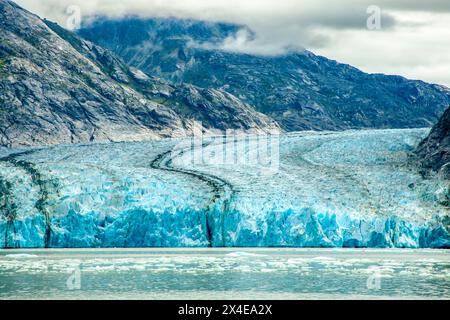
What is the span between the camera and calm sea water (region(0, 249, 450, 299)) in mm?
21922

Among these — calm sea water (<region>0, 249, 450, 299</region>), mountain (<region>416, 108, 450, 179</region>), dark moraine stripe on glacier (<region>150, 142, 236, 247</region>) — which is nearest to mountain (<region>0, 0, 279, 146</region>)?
dark moraine stripe on glacier (<region>150, 142, 236, 247</region>)

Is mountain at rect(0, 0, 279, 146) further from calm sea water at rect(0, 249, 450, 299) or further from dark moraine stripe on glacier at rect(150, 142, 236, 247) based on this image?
calm sea water at rect(0, 249, 450, 299)

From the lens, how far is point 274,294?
71.4 ft

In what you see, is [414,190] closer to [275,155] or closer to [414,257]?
[414,257]

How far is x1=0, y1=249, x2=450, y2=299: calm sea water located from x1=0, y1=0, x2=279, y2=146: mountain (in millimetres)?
69231

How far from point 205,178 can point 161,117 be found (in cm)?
8711

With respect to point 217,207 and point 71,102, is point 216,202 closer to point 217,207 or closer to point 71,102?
point 217,207

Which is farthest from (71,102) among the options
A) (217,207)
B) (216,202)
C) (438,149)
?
(217,207)

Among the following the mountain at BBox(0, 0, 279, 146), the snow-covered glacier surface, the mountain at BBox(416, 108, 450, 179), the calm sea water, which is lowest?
the calm sea water

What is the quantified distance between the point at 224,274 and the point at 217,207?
27.9 feet

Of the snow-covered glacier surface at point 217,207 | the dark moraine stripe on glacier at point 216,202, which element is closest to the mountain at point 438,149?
the snow-covered glacier surface at point 217,207
